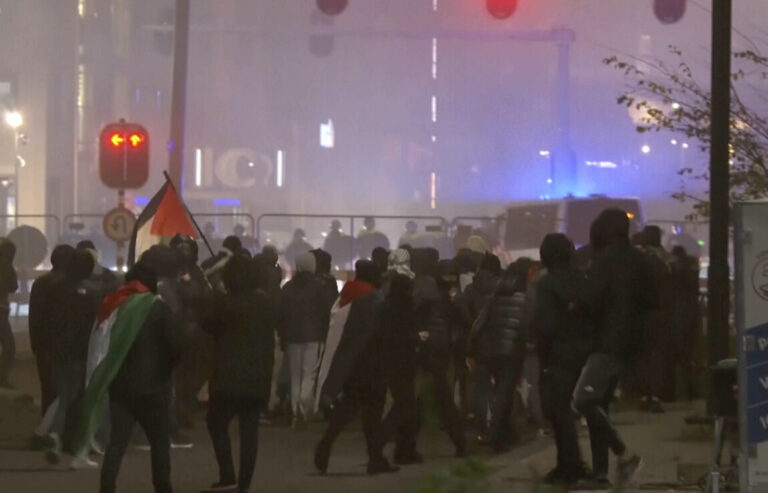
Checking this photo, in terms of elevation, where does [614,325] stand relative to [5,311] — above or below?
above

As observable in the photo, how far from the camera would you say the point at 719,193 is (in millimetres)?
10125

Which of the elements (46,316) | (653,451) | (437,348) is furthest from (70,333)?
(653,451)

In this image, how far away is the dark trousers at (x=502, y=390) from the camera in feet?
40.6

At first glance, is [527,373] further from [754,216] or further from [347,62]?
[347,62]

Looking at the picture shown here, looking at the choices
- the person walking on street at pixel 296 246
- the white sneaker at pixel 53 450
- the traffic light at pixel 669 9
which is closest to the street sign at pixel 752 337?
the white sneaker at pixel 53 450

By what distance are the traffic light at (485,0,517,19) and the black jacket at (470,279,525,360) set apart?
5320 mm

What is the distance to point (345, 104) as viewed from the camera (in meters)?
57.5

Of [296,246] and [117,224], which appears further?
[296,246]

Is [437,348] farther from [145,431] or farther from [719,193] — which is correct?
[145,431]

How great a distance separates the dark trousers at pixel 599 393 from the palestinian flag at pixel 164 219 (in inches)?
257

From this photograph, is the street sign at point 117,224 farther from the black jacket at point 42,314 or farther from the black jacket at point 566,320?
the black jacket at point 566,320

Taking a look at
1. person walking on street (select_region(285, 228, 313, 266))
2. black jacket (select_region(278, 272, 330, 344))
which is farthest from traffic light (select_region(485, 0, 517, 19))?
person walking on street (select_region(285, 228, 313, 266))

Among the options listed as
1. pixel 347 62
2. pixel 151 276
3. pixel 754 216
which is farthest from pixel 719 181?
pixel 347 62

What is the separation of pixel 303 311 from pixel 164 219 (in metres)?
1.92
